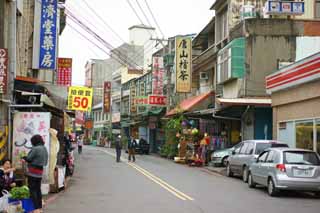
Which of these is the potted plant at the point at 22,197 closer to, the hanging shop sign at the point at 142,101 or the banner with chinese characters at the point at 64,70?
the banner with chinese characters at the point at 64,70

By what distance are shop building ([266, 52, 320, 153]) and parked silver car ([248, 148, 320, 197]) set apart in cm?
435

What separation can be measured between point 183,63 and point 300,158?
22.7 m

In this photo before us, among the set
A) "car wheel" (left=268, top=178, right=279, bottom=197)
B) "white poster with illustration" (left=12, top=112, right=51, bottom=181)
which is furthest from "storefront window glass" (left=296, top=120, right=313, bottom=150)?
"white poster with illustration" (left=12, top=112, right=51, bottom=181)

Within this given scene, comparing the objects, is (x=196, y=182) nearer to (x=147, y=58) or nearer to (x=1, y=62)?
(x=1, y=62)

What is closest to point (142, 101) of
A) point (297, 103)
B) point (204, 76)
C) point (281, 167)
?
point (204, 76)

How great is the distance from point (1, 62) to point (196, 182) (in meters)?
8.88

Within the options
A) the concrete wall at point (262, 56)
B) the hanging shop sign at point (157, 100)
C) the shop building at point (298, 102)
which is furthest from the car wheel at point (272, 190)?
the hanging shop sign at point (157, 100)

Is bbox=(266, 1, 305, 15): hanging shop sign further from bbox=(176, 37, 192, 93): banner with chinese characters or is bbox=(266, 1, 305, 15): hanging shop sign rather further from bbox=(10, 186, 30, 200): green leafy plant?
bbox=(10, 186, 30, 200): green leafy plant

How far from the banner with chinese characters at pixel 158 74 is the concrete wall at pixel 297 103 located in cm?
2596

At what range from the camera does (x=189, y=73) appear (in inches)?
1539

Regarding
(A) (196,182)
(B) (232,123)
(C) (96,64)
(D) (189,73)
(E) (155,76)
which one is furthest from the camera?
(C) (96,64)

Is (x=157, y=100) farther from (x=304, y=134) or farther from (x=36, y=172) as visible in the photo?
(x=36, y=172)

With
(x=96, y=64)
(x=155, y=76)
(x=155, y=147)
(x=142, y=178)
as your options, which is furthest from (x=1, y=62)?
(x=96, y=64)

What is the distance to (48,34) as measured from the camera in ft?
77.9
